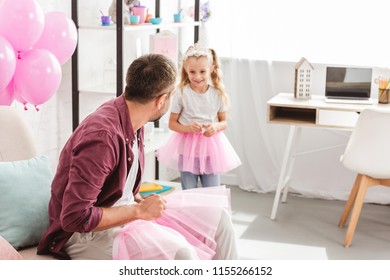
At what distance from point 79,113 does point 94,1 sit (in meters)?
0.59

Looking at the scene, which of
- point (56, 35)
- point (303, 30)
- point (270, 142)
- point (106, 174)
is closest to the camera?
point (106, 174)

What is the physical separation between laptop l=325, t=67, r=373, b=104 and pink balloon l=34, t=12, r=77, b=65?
196 centimetres

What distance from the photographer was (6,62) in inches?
92.7

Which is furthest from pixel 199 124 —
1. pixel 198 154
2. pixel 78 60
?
pixel 78 60

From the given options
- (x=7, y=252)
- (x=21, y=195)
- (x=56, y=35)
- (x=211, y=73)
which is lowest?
(x=7, y=252)

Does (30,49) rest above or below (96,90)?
above

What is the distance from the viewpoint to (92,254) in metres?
2.26

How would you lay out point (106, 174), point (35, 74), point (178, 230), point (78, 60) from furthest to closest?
point (78, 60)
point (35, 74)
point (178, 230)
point (106, 174)

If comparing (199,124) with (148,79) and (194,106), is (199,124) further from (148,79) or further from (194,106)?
(148,79)

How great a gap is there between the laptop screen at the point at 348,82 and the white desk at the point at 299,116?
0.09 metres

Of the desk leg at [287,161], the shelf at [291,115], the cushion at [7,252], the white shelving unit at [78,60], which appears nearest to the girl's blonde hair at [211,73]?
the white shelving unit at [78,60]

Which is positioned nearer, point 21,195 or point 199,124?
point 21,195

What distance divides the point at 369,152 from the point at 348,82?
728 mm

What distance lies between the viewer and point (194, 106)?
3.64 metres
